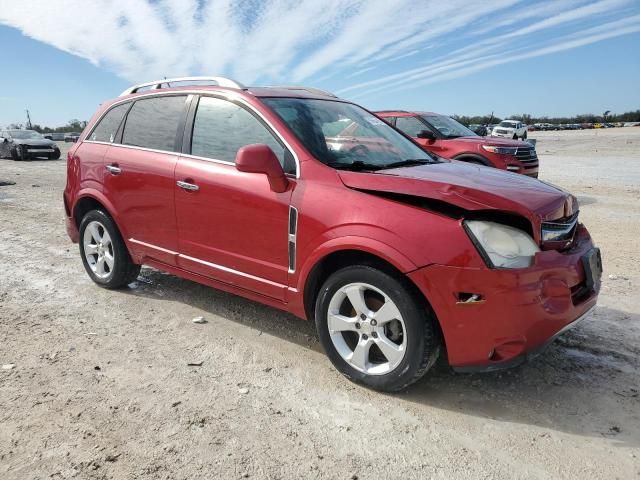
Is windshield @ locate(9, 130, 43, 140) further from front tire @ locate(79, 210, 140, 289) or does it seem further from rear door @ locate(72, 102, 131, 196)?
front tire @ locate(79, 210, 140, 289)

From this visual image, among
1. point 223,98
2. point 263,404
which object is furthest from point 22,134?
point 263,404

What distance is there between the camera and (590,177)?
13.9 meters

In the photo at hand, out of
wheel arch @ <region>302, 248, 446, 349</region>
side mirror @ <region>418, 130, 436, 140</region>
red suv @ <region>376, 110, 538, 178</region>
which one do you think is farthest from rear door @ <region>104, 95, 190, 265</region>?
side mirror @ <region>418, 130, 436, 140</region>

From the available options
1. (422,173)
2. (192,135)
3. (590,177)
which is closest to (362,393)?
(422,173)

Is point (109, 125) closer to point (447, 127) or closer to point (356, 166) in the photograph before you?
point (356, 166)

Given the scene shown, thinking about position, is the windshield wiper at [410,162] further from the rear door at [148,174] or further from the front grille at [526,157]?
the front grille at [526,157]

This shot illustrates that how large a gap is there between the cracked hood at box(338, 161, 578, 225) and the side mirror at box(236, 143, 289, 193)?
41 cm

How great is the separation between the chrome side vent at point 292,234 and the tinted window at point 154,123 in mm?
1425

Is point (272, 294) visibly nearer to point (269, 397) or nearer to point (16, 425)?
point (269, 397)

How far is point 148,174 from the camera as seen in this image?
4.16m

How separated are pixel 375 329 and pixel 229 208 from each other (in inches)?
52.6

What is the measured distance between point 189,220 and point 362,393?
5.99 ft

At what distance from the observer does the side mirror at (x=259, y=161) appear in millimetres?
3166

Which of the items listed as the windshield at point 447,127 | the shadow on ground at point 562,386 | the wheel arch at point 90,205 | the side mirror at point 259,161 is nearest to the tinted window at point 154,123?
the wheel arch at point 90,205
